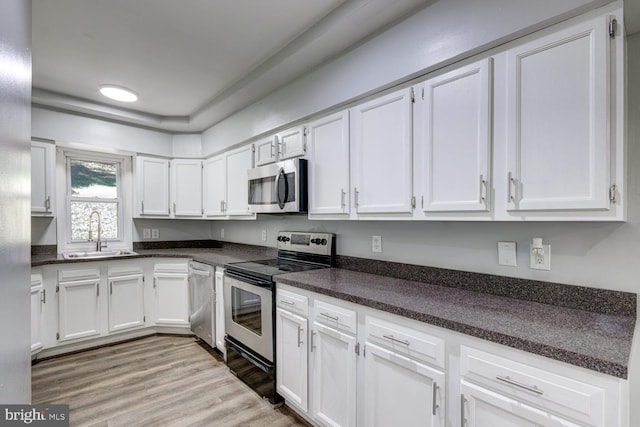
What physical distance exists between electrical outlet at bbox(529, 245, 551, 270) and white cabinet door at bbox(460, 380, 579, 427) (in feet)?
2.26

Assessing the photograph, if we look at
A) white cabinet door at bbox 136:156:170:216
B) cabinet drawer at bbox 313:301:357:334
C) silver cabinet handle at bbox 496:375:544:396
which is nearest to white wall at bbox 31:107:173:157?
white cabinet door at bbox 136:156:170:216

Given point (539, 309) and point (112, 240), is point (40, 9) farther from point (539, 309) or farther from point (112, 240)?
point (539, 309)

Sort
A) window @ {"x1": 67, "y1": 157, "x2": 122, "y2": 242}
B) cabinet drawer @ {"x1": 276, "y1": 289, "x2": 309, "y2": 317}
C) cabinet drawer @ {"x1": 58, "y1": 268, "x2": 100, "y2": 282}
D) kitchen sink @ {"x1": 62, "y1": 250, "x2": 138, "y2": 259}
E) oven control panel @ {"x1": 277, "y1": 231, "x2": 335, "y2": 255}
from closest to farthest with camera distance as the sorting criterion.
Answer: cabinet drawer @ {"x1": 276, "y1": 289, "x2": 309, "y2": 317}
oven control panel @ {"x1": 277, "y1": 231, "x2": 335, "y2": 255}
cabinet drawer @ {"x1": 58, "y1": 268, "x2": 100, "y2": 282}
kitchen sink @ {"x1": 62, "y1": 250, "x2": 138, "y2": 259}
window @ {"x1": 67, "y1": 157, "x2": 122, "y2": 242}

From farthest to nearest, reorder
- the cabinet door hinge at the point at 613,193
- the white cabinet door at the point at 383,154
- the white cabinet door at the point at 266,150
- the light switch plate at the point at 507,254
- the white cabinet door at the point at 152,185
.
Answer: the white cabinet door at the point at 152,185 < the white cabinet door at the point at 266,150 < the white cabinet door at the point at 383,154 < the light switch plate at the point at 507,254 < the cabinet door hinge at the point at 613,193

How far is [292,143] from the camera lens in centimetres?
250

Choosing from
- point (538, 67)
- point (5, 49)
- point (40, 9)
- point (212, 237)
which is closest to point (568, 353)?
point (538, 67)

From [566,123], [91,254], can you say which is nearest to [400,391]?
[566,123]

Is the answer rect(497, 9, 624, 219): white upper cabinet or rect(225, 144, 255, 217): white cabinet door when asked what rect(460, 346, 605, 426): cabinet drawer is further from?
rect(225, 144, 255, 217): white cabinet door

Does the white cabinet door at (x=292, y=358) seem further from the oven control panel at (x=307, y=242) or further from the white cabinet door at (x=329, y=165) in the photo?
the white cabinet door at (x=329, y=165)

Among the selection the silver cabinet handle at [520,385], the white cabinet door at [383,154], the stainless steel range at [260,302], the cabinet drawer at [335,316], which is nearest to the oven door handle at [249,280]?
the stainless steel range at [260,302]

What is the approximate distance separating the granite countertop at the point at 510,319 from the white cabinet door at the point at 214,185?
2.02 metres

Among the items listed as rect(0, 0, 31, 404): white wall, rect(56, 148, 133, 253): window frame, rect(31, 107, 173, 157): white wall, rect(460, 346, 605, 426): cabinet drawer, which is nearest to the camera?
rect(0, 0, 31, 404): white wall

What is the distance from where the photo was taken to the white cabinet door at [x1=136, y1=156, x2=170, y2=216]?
12.1 ft

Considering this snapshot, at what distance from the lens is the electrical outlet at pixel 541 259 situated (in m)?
1.44
